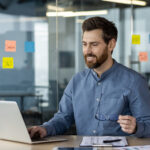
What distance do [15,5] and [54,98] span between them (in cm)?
127

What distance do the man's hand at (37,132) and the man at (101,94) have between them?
0.01 metres

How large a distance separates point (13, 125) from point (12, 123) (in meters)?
0.01

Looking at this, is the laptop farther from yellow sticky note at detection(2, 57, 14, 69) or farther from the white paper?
yellow sticky note at detection(2, 57, 14, 69)

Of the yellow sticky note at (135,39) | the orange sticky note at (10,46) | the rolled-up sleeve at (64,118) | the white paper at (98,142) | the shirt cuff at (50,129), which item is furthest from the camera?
the yellow sticky note at (135,39)

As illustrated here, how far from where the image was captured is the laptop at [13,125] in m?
2.21

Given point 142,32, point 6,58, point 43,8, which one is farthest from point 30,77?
point 142,32

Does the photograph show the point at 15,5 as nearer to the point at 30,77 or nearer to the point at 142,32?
the point at 30,77

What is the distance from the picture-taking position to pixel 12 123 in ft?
7.45

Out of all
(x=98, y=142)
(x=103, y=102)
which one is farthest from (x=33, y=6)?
(x=98, y=142)

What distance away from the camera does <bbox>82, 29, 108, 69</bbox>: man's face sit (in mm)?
2684

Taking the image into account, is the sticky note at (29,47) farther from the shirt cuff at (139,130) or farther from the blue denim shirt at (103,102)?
the shirt cuff at (139,130)

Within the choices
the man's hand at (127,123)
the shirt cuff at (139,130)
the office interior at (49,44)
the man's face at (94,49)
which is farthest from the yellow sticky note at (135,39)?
the man's hand at (127,123)

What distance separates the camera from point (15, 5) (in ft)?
17.7

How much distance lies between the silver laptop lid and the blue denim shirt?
0.27 metres
